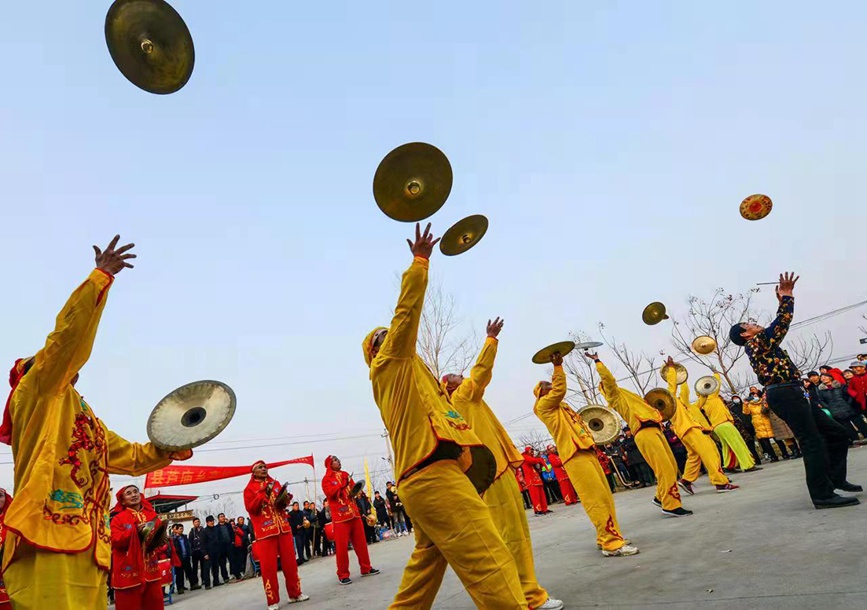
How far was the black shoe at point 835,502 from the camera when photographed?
17.0 ft

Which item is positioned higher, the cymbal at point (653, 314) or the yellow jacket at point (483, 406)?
the cymbal at point (653, 314)

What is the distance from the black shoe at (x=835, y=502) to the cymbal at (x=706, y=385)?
23.1 ft

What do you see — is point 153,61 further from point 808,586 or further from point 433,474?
point 808,586

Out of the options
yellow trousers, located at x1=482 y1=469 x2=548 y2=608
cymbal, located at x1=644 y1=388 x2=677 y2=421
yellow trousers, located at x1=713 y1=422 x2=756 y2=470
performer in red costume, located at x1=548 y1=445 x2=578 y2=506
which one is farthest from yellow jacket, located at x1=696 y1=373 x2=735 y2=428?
yellow trousers, located at x1=482 y1=469 x2=548 y2=608

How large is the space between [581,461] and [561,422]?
512 millimetres

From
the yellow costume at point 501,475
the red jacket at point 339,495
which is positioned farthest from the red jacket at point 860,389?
the red jacket at point 339,495

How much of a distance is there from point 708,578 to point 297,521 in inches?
586

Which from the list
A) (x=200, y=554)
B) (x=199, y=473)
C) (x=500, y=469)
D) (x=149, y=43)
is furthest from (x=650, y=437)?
(x=199, y=473)

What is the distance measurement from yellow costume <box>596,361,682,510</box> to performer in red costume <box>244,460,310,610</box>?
5.28 meters

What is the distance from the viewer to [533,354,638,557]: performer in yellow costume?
5.59 m

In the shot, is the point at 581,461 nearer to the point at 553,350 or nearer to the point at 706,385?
the point at 553,350

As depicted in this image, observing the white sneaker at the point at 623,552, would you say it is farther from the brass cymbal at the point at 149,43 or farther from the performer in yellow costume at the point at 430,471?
the brass cymbal at the point at 149,43

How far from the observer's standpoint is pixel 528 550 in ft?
14.4

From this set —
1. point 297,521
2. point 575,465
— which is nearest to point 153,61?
point 575,465
